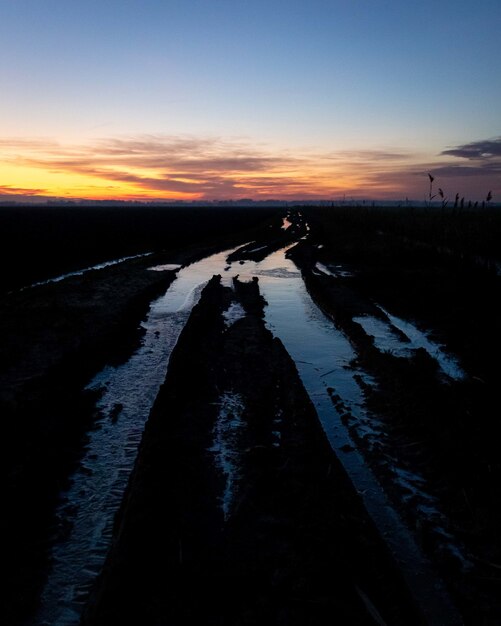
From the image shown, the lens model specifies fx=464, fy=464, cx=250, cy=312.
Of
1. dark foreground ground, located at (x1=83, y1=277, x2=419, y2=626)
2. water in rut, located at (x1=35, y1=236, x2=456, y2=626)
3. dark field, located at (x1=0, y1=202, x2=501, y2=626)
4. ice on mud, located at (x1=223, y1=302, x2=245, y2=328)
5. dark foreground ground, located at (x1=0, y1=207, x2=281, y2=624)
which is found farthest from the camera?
ice on mud, located at (x1=223, y1=302, x2=245, y2=328)

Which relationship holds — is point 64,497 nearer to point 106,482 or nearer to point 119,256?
point 106,482

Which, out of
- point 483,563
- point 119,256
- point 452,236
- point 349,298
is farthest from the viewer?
point 119,256

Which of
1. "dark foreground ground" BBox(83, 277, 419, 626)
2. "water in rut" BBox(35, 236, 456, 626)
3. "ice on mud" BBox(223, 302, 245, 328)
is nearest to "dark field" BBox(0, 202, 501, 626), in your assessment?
"dark foreground ground" BBox(83, 277, 419, 626)

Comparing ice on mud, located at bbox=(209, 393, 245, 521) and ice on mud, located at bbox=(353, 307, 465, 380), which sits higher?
ice on mud, located at bbox=(209, 393, 245, 521)

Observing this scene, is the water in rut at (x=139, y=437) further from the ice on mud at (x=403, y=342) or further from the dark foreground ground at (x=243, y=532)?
the ice on mud at (x=403, y=342)

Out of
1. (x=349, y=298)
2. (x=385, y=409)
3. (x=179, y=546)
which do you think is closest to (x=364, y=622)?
(x=179, y=546)

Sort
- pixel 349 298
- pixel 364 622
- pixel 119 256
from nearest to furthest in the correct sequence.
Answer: pixel 364 622
pixel 349 298
pixel 119 256

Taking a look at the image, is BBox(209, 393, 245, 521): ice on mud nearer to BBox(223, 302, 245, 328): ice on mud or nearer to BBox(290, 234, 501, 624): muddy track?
BBox(290, 234, 501, 624): muddy track

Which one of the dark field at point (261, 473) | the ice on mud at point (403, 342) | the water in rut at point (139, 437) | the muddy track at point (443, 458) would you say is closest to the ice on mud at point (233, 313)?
the dark field at point (261, 473)
